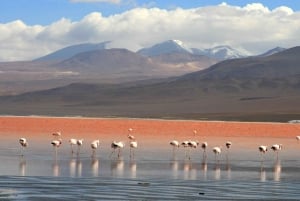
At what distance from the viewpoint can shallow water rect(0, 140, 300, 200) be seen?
17.6m

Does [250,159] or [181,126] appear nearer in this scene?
[250,159]

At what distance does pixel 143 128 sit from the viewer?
164 feet

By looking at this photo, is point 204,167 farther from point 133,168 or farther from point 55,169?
point 55,169

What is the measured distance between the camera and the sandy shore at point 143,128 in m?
47.2

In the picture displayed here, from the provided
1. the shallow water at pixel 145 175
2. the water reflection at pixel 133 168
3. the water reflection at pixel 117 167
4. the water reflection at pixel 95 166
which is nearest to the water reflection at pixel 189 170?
the shallow water at pixel 145 175

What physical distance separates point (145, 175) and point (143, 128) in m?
27.8

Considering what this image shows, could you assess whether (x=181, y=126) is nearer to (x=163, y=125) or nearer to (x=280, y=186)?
(x=163, y=125)

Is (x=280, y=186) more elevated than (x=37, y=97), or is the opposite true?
(x=37, y=97)

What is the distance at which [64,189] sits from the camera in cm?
1797

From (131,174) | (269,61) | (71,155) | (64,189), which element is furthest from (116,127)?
(269,61)

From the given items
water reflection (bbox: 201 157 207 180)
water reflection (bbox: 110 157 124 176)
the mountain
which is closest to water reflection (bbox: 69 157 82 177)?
water reflection (bbox: 110 157 124 176)

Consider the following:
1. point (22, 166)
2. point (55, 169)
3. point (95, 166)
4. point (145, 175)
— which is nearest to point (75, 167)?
point (95, 166)

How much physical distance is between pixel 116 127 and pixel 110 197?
33.3 m

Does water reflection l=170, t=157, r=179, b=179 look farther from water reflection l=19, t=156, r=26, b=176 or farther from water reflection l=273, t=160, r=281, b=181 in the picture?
water reflection l=19, t=156, r=26, b=176
